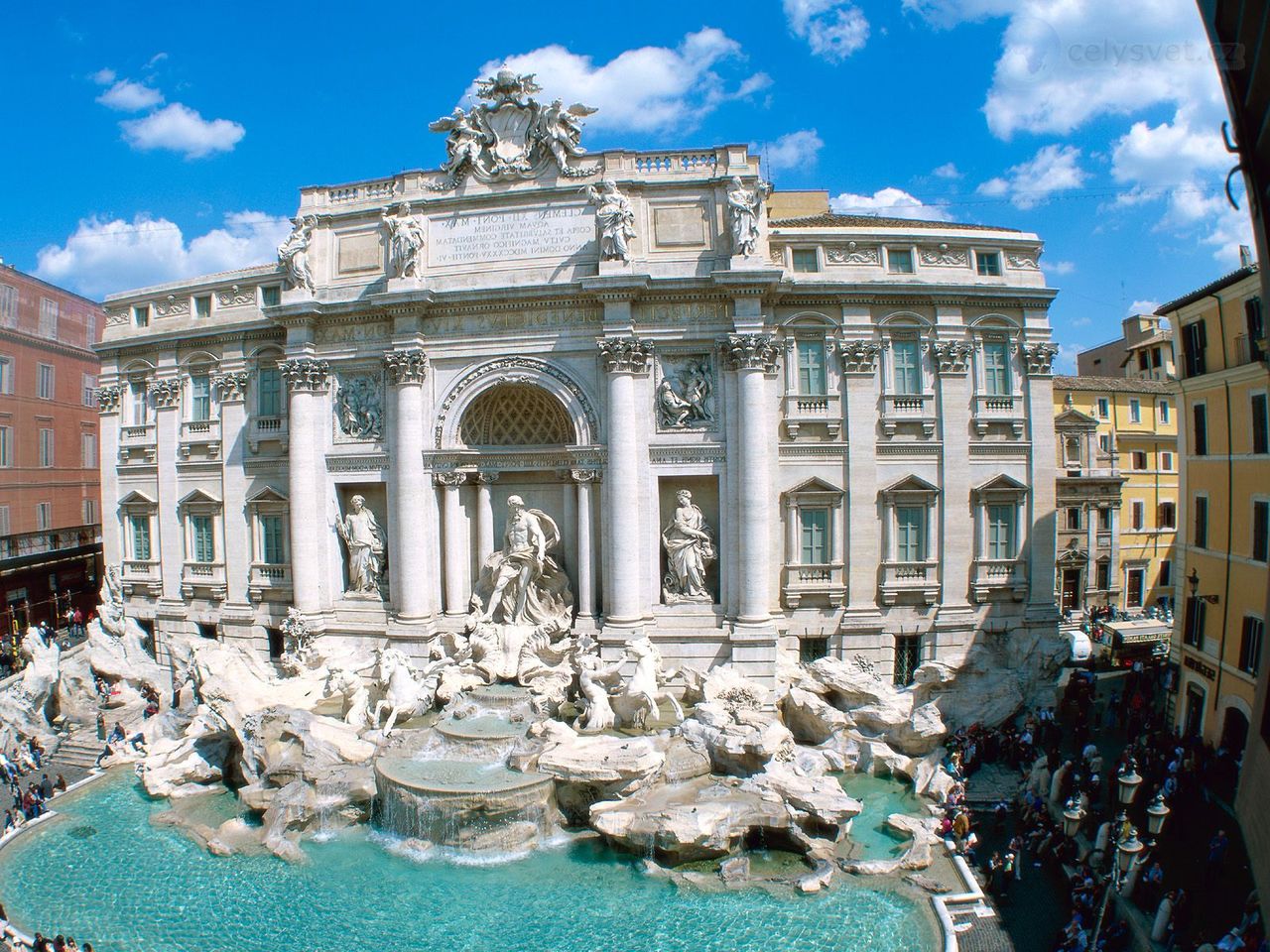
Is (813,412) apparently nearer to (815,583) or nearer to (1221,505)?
(815,583)

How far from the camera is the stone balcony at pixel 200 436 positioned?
86.7 ft

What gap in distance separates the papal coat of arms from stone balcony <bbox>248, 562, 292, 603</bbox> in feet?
42.9

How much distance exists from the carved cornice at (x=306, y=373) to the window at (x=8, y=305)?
18.1 meters

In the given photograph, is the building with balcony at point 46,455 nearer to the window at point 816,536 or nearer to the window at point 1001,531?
the window at point 816,536

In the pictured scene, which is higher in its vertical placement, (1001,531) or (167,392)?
(167,392)

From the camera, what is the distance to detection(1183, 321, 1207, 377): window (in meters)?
20.5

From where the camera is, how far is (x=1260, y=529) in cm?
1833

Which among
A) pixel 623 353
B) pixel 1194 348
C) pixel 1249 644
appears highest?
pixel 623 353

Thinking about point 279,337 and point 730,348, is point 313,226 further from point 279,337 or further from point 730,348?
point 730,348

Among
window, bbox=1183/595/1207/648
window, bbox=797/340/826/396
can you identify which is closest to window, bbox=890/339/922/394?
window, bbox=797/340/826/396

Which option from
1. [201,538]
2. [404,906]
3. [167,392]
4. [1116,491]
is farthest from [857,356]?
[167,392]

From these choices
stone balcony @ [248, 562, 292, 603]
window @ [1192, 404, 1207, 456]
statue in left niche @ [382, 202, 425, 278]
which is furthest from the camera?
stone balcony @ [248, 562, 292, 603]

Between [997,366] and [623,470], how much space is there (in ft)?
37.2

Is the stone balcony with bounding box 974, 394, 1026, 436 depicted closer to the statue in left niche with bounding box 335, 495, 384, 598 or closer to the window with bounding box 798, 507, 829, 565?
the window with bounding box 798, 507, 829, 565
